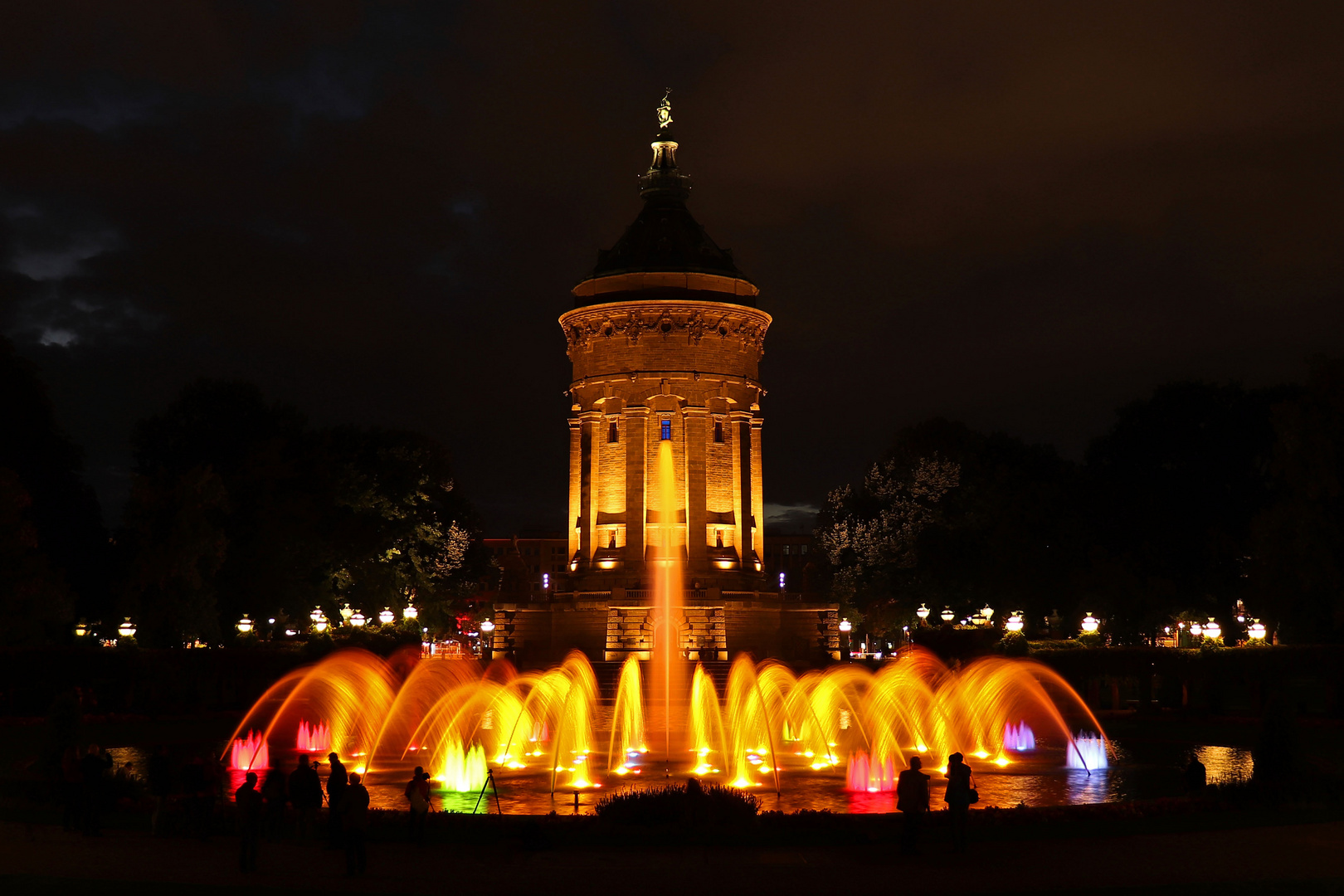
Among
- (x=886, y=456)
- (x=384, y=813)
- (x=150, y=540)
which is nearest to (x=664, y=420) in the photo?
(x=886, y=456)

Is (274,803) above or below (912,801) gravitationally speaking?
below

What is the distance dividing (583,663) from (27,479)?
25900mm

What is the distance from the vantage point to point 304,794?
20.2m

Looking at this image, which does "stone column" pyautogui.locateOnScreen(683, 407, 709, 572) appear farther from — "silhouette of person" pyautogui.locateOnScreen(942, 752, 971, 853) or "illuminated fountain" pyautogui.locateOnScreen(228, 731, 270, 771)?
"silhouette of person" pyautogui.locateOnScreen(942, 752, 971, 853)

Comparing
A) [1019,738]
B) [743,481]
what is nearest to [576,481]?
[743,481]

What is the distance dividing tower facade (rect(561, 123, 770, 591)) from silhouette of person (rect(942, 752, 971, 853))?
4867cm

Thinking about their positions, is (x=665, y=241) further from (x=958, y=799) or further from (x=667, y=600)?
(x=958, y=799)

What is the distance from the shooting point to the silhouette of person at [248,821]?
1778 cm

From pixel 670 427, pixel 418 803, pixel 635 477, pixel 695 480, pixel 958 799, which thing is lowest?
pixel 418 803

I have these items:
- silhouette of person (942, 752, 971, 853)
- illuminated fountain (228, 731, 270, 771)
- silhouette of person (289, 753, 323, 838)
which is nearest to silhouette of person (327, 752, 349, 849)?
silhouette of person (289, 753, 323, 838)

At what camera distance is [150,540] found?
54.6 m

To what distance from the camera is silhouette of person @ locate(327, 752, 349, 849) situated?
19.4 m

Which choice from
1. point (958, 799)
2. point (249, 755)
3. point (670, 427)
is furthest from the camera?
point (670, 427)

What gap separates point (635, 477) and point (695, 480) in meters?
3.14
